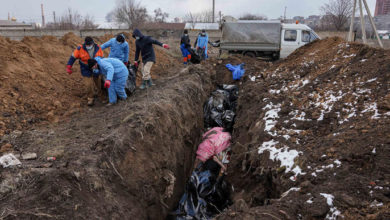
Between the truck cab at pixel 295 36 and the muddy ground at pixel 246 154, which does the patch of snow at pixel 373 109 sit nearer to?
the muddy ground at pixel 246 154

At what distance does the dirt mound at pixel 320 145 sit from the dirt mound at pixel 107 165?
1069 millimetres

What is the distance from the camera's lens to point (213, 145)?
4.83 m

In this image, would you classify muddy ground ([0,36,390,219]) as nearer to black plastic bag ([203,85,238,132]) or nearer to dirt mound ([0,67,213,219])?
dirt mound ([0,67,213,219])

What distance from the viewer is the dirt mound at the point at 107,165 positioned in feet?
8.08

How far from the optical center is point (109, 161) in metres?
3.12

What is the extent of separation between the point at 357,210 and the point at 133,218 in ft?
7.32

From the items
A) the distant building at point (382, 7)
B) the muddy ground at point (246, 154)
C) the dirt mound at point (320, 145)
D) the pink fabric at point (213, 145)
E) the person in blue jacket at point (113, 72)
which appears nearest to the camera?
the dirt mound at point (320, 145)

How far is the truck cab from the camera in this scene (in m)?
12.2

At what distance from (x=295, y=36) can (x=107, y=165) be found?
38.1 feet

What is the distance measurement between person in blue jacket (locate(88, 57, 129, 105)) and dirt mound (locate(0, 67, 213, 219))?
11.2 inches

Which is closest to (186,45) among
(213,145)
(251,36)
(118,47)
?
(118,47)

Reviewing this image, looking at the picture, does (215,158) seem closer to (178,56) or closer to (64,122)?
(64,122)

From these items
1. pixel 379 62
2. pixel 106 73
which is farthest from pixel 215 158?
pixel 379 62

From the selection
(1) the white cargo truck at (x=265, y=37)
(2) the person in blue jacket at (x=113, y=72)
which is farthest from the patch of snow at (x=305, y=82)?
(1) the white cargo truck at (x=265, y=37)
